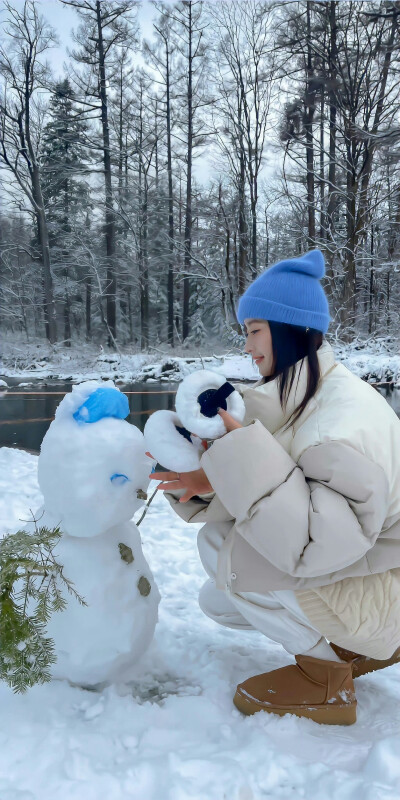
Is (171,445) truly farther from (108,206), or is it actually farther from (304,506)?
(108,206)

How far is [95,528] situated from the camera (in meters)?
1.44

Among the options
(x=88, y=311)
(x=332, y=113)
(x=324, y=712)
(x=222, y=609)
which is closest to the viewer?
(x=324, y=712)

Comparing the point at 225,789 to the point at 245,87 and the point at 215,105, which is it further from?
the point at 215,105

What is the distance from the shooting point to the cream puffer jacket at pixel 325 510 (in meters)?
1.08

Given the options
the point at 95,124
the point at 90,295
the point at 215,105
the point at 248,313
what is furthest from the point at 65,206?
the point at 248,313

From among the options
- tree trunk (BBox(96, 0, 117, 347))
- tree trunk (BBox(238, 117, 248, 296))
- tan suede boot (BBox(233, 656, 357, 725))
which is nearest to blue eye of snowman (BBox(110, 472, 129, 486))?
tan suede boot (BBox(233, 656, 357, 725))

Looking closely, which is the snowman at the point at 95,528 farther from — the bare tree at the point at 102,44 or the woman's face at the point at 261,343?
the bare tree at the point at 102,44

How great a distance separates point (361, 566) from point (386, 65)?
469 inches

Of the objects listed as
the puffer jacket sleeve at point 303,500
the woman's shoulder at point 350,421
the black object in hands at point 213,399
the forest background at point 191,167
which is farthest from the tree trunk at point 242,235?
the puffer jacket sleeve at point 303,500

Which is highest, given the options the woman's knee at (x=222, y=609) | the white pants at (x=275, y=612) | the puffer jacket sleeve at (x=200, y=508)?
the puffer jacket sleeve at (x=200, y=508)

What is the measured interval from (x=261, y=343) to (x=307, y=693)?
0.99 meters

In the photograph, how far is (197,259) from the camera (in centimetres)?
1448

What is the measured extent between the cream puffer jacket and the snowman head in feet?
1.21

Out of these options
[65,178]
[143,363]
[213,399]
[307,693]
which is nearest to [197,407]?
[213,399]
